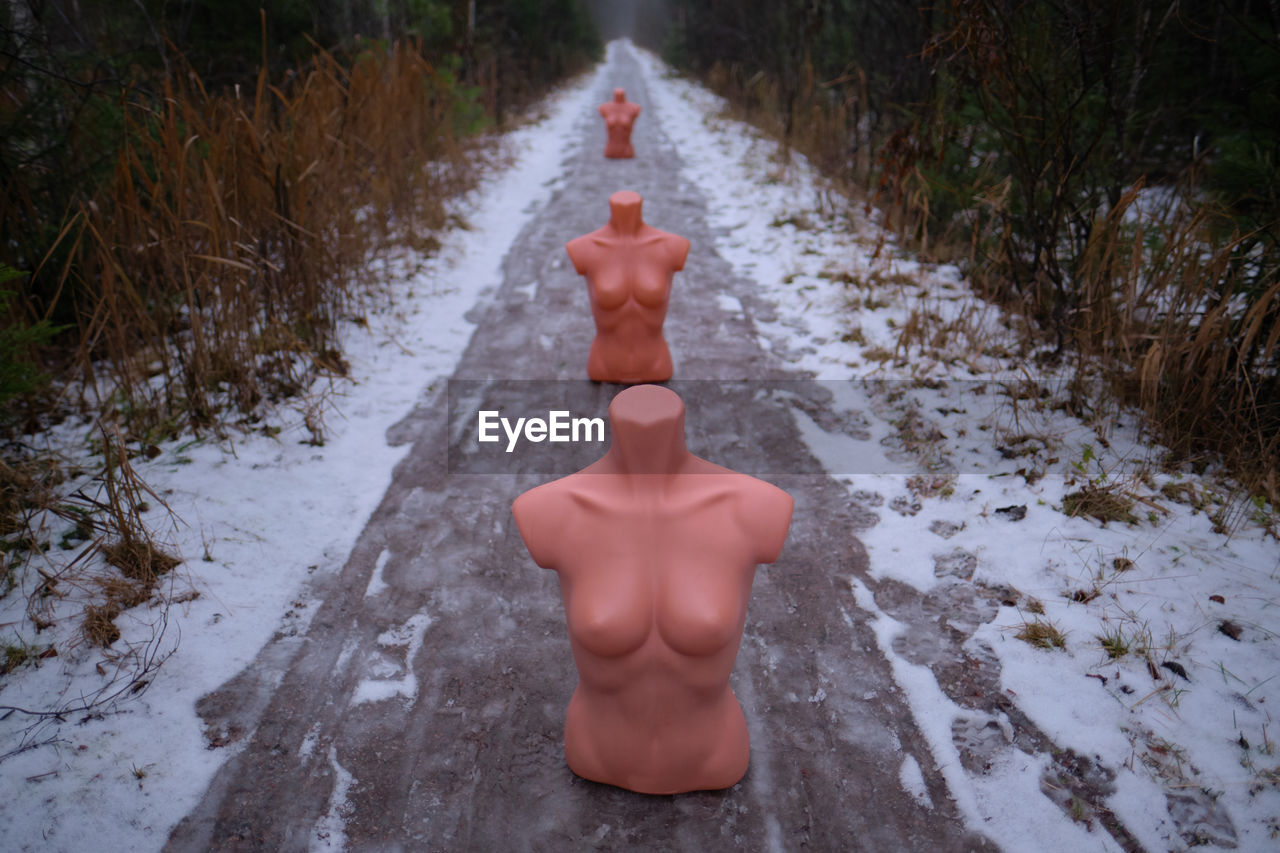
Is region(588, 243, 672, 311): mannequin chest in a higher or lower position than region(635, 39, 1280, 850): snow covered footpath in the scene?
higher

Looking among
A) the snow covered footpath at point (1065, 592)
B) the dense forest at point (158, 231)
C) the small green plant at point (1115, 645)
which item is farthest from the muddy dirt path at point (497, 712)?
the dense forest at point (158, 231)

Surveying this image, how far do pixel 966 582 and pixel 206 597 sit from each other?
2.68 meters

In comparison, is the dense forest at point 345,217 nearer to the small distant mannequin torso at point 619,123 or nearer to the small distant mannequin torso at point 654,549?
the small distant mannequin torso at point 654,549

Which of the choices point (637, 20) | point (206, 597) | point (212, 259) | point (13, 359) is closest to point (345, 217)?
point (212, 259)

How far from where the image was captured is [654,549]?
1.70 meters

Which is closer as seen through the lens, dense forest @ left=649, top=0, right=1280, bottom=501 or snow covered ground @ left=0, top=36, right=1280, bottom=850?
snow covered ground @ left=0, top=36, right=1280, bottom=850

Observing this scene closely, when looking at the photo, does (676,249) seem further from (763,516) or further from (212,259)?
(763,516)

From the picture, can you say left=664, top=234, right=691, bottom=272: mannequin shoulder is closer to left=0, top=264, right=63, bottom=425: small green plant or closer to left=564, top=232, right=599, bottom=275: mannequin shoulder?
left=564, top=232, right=599, bottom=275: mannequin shoulder

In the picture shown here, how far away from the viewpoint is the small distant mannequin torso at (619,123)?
31.1 feet

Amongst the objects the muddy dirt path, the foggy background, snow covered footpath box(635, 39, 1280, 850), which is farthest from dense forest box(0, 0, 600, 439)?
the foggy background

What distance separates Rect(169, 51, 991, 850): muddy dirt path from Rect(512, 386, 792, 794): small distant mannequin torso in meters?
0.42

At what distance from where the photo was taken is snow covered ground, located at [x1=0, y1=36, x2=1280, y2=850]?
187 cm

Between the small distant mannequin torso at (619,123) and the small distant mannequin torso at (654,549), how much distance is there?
8671 mm

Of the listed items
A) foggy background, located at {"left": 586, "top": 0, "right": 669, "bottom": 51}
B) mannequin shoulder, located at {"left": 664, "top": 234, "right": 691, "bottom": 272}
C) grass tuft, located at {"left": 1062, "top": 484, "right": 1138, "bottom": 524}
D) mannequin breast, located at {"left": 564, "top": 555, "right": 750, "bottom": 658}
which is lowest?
grass tuft, located at {"left": 1062, "top": 484, "right": 1138, "bottom": 524}
